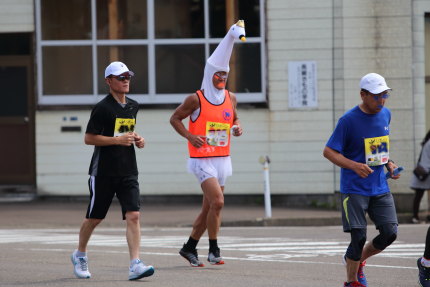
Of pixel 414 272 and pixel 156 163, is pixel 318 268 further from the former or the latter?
pixel 156 163

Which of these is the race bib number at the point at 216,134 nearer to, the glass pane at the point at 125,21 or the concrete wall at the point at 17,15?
the glass pane at the point at 125,21

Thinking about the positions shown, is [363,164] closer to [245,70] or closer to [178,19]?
[245,70]

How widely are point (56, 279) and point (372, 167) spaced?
3171 mm

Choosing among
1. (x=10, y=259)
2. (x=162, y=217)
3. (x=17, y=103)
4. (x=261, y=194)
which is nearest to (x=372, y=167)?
(x=10, y=259)

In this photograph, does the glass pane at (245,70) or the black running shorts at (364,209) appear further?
the glass pane at (245,70)

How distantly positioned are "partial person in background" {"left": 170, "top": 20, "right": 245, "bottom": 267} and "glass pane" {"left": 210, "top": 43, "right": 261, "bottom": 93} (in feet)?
32.1

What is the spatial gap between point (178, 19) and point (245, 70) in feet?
5.30

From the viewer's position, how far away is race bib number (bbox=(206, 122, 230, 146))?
38.1ft

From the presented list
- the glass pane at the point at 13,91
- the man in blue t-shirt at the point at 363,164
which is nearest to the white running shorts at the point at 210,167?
the man in blue t-shirt at the point at 363,164

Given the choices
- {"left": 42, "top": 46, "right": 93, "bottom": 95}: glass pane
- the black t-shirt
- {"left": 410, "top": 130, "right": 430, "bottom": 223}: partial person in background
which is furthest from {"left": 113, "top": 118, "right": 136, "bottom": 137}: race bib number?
{"left": 42, "top": 46, "right": 93, "bottom": 95}: glass pane

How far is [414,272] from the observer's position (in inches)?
446

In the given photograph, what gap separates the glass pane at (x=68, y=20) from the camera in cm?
2153

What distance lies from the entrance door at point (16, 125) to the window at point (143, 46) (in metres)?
1.02

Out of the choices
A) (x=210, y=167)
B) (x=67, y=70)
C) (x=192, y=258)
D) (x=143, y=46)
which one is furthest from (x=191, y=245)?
(x=67, y=70)
